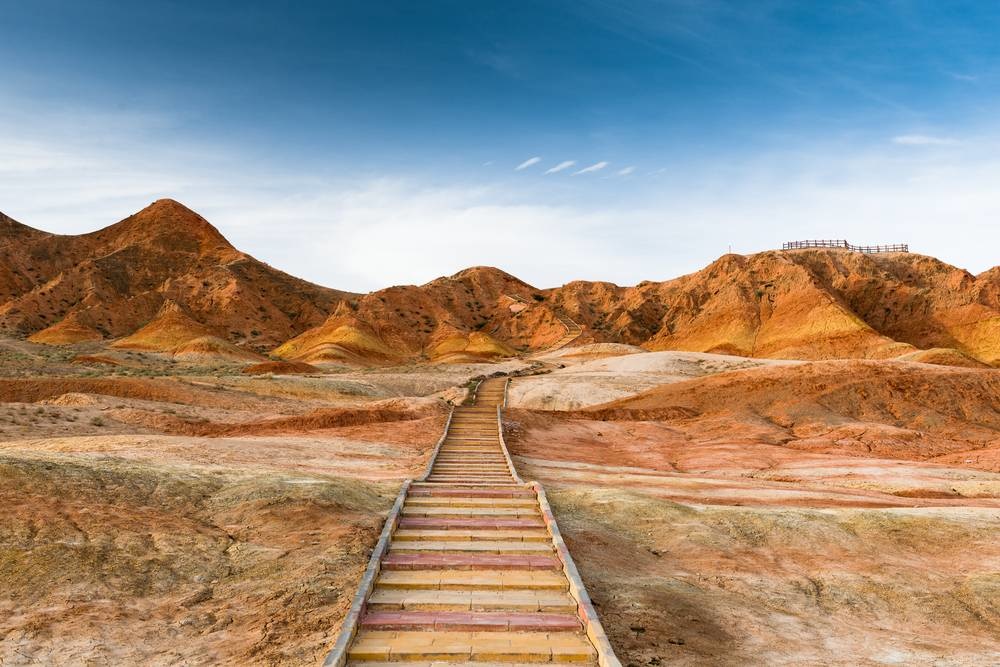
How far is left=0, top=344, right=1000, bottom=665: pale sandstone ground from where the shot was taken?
7609 millimetres

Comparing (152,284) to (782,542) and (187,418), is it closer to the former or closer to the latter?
(187,418)

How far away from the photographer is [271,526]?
425 inches

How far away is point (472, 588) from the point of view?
8.32 m

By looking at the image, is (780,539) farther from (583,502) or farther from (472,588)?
(472,588)

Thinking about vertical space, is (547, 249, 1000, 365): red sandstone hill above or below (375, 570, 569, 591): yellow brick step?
above

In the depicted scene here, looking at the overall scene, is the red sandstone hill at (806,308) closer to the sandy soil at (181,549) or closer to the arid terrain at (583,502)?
the arid terrain at (583,502)

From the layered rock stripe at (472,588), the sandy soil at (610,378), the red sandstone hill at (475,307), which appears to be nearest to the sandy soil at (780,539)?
the layered rock stripe at (472,588)

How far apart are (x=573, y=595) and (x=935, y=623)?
5402 mm

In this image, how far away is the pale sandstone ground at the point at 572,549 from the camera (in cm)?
761

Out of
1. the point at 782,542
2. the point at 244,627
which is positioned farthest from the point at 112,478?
the point at 782,542

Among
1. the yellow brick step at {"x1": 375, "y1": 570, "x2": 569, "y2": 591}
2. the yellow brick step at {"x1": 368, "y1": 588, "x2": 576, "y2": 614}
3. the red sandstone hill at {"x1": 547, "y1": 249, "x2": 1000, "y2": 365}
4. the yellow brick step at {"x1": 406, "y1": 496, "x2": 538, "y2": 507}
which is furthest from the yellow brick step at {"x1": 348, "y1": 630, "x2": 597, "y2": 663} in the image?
the red sandstone hill at {"x1": 547, "y1": 249, "x2": 1000, "y2": 365}

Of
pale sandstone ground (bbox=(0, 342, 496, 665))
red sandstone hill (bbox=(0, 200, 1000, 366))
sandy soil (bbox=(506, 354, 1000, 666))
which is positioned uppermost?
Result: red sandstone hill (bbox=(0, 200, 1000, 366))

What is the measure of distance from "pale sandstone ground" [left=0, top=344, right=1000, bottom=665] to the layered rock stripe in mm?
631

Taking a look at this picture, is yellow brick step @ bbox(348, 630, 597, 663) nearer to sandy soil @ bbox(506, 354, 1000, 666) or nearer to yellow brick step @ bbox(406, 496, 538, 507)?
sandy soil @ bbox(506, 354, 1000, 666)
